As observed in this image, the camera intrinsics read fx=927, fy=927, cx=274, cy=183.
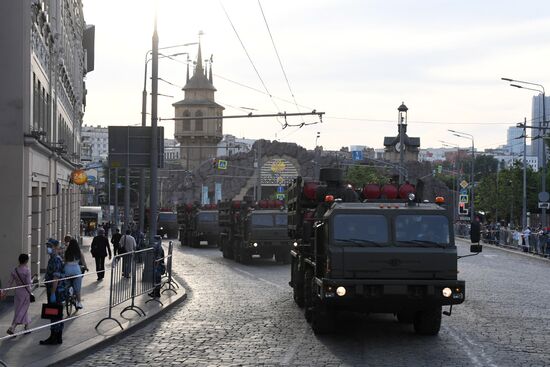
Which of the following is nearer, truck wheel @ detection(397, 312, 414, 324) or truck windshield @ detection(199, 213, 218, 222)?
truck wheel @ detection(397, 312, 414, 324)

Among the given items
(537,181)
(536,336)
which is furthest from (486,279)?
(537,181)

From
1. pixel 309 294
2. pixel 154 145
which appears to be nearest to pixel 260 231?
pixel 154 145

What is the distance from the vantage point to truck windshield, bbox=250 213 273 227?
36.2 m

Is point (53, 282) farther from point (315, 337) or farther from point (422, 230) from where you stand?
point (422, 230)

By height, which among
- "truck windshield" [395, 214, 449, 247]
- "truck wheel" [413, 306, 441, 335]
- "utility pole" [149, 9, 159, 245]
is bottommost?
"truck wheel" [413, 306, 441, 335]

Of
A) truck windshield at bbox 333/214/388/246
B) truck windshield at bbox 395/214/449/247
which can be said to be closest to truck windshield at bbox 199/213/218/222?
truck windshield at bbox 333/214/388/246

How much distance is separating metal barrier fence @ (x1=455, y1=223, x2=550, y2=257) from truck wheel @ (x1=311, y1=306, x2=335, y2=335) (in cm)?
3072

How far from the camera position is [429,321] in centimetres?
1512

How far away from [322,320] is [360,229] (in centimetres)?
164

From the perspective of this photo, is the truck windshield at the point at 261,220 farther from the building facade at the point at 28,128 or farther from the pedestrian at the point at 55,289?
the pedestrian at the point at 55,289

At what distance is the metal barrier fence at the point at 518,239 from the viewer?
4456 cm

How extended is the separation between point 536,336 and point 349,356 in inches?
157

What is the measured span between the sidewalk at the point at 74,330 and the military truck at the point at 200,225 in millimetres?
29903

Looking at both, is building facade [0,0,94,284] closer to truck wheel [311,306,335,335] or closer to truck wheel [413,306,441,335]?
truck wheel [311,306,335,335]
